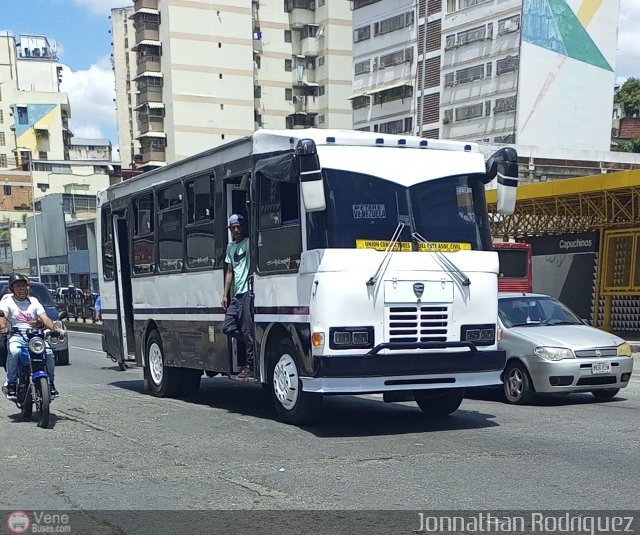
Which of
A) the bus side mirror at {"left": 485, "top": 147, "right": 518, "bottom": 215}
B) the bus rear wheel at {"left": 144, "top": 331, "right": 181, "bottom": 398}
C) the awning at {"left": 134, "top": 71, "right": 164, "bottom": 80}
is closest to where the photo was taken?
the bus side mirror at {"left": 485, "top": 147, "right": 518, "bottom": 215}

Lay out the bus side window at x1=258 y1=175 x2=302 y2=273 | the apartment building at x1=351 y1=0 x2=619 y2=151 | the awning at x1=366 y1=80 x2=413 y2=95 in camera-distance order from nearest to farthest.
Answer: the bus side window at x1=258 y1=175 x2=302 y2=273 → the apartment building at x1=351 y1=0 x2=619 y2=151 → the awning at x1=366 y1=80 x2=413 y2=95

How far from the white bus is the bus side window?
20 millimetres

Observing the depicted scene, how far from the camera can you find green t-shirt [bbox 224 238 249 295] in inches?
390

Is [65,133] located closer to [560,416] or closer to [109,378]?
[109,378]

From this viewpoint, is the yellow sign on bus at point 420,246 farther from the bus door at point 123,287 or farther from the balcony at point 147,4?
the balcony at point 147,4

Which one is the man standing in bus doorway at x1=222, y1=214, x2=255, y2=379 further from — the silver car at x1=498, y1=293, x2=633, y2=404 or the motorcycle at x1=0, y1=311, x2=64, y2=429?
the silver car at x1=498, y1=293, x2=633, y2=404

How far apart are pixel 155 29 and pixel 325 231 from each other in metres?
73.2

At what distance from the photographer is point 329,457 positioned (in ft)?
25.2

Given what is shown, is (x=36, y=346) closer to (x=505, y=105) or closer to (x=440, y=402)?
(x=440, y=402)

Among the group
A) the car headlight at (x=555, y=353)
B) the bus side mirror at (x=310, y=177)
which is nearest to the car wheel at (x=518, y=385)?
the car headlight at (x=555, y=353)

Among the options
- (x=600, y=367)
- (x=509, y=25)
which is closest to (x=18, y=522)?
(x=600, y=367)

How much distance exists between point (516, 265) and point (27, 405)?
15461 millimetres

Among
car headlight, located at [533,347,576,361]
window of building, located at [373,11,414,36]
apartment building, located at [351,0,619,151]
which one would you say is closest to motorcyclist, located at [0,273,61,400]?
car headlight, located at [533,347,576,361]

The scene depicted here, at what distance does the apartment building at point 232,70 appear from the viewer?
251ft
